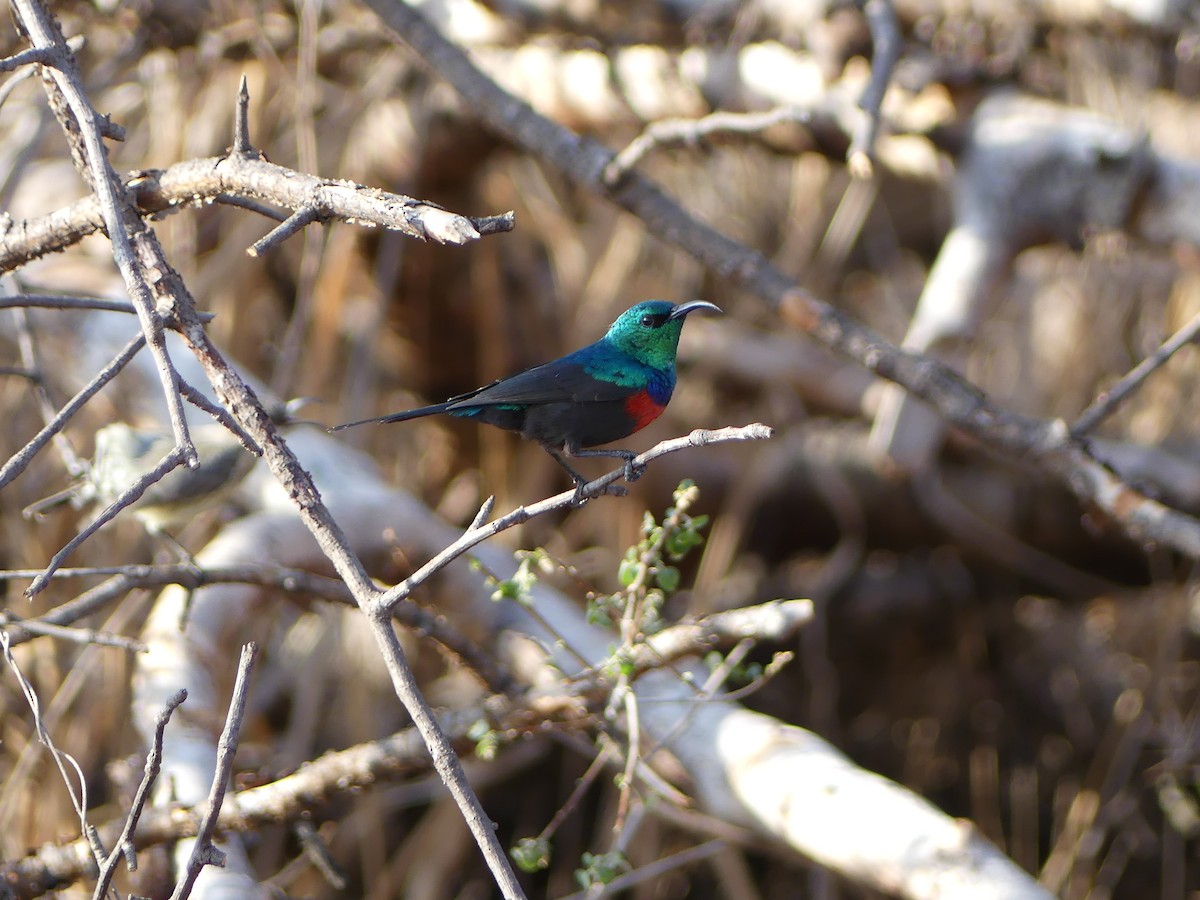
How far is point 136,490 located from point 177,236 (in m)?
3.54

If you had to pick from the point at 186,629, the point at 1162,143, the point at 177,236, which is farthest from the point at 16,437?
the point at 1162,143

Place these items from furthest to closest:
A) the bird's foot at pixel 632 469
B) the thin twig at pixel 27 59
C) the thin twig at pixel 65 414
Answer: the bird's foot at pixel 632 469 → the thin twig at pixel 27 59 → the thin twig at pixel 65 414

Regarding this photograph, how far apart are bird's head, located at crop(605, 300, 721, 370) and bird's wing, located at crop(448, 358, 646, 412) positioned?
0.51ft

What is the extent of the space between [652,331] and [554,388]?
335 mm

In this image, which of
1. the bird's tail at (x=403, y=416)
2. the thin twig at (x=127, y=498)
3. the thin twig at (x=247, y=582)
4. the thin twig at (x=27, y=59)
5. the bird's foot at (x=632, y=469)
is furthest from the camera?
the thin twig at (x=247, y=582)

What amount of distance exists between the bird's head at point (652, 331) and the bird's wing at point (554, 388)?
6.2 inches

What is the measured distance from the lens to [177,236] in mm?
4316

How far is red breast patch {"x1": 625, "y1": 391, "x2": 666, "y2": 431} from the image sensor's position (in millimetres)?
1925

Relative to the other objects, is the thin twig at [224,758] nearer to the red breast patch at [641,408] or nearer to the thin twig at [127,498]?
the thin twig at [127,498]

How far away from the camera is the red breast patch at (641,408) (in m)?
1.92

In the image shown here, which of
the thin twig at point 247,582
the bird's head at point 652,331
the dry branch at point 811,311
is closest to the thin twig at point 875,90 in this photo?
the dry branch at point 811,311

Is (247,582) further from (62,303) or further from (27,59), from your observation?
(27,59)

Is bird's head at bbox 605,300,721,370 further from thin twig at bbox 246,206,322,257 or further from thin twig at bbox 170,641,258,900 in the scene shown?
thin twig at bbox 170,641,258,900

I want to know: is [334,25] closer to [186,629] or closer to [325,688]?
[325,688]
